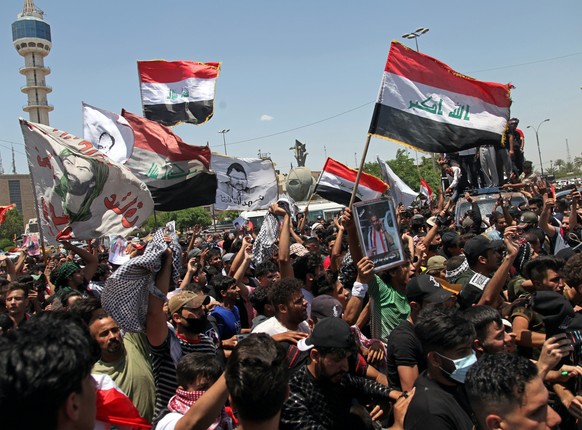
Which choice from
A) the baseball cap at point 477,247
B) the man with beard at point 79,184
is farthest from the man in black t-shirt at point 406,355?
the man with beard at point 79,184

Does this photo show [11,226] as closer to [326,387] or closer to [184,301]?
[184,301]

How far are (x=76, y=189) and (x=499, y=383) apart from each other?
6076mm

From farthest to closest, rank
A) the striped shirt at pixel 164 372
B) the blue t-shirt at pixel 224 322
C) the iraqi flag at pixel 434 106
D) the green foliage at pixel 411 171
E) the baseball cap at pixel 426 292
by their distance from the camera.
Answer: the green foliage at pixel 411 171, the iraqi flag at pixel 434 106, the blue t-shirt at pixel 224 322, the baseball cap at pixel 426 292, the striped shirt at pixel 164 372

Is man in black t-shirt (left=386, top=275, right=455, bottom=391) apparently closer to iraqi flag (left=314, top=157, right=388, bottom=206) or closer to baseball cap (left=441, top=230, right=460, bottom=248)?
baseball cap (left=441, top=230, right=460, bottom=248)

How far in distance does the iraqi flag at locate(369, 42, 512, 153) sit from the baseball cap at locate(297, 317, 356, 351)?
360 centimetres

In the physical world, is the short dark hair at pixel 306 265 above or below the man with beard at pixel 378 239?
below

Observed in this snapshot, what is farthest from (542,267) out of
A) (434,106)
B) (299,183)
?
(299,183)

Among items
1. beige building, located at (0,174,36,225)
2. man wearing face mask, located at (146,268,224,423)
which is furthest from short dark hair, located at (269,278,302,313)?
beige building, located at (0,174,36,225)

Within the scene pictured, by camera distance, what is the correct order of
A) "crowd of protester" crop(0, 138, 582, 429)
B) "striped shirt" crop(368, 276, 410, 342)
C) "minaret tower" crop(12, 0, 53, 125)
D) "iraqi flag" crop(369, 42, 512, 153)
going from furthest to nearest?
"minaret tower" crop(12, 0, 53, 125)
"iraqi flag" crop(369, 42, 512, 153)
"striped shirt" crop(368, 276, 410, 342)
"crowd of protester" crop(0, 138, 582, 429)

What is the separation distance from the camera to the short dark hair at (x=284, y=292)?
3859 millimetres

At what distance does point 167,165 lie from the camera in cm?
956

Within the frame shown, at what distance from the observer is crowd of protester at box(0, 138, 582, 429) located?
1724mm

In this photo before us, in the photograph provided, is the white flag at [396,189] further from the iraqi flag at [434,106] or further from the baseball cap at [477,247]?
the baseball cap at [477,247]

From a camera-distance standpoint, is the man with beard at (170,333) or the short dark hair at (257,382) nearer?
the short dark hair at (257,382)
